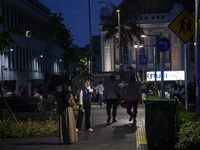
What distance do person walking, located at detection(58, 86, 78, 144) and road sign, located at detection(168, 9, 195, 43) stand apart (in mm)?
3162

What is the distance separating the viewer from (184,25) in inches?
407

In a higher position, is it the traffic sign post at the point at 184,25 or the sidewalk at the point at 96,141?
the traffic sign post at the point at 184,25

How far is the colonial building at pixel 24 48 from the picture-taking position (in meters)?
50.3

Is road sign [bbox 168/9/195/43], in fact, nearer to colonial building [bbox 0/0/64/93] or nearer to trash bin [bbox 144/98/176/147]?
trash bin [bbox 144/98/176/147]

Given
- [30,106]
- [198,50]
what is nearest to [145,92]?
[30,106]

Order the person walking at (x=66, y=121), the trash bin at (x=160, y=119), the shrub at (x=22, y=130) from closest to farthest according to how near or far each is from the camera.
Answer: the trash bin at (x=160, y=119) < the person walking at (x=66, y=121) < the shrub at (x=22, y=130)

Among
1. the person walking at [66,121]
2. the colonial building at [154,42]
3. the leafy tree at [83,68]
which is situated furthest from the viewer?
the colonial building at [154,42]

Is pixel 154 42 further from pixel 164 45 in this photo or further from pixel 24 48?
pixel 164 45

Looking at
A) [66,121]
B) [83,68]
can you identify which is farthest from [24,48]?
[66,121]

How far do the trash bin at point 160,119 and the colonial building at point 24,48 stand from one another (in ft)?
116

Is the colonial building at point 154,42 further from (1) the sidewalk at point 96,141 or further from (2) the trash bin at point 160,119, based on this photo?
(2) the trash bin at point 160,119

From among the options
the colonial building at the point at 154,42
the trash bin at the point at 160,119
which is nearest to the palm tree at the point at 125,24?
the colonial building at the point at 154,42

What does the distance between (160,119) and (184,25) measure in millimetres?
2601

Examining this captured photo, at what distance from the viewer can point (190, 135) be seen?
23.5 ft
